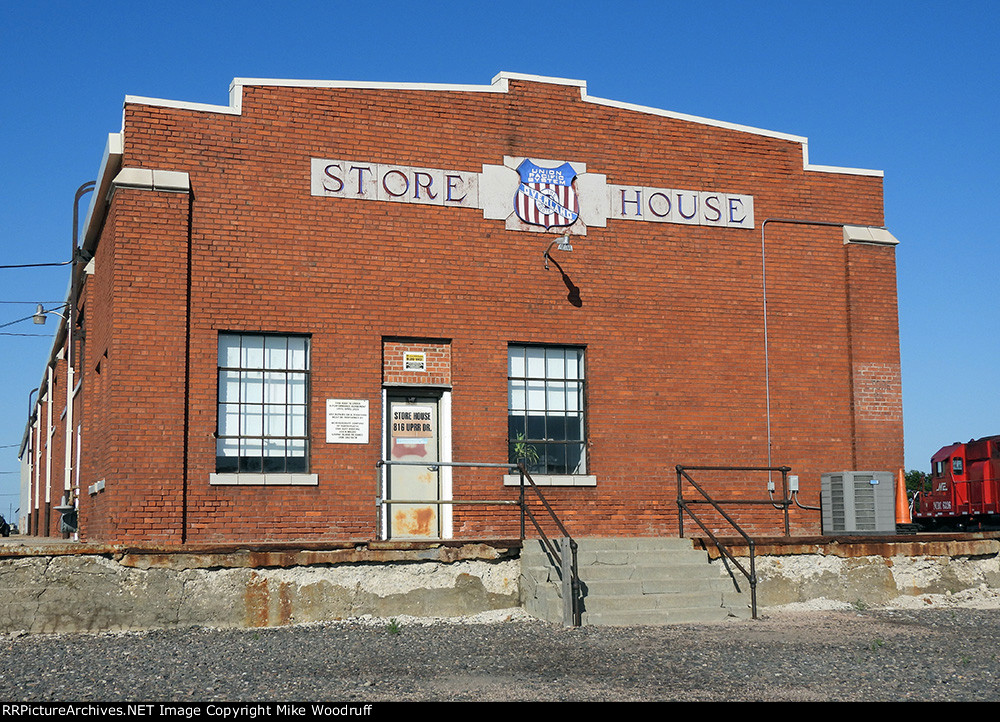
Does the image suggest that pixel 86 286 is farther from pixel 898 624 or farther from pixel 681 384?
pixel 898 624

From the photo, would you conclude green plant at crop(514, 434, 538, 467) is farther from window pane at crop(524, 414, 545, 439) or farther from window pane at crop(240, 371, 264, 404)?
window pane at crop(240, 371, 264, 404)

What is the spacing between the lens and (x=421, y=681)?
9070 millimetres

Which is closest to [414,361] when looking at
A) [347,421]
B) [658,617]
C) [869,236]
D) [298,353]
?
[347,421]

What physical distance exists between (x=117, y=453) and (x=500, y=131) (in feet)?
23.0

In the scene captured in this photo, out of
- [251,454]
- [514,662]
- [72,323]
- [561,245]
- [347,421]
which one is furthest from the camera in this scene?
[72,323]

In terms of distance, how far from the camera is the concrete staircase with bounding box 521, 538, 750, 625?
1246 centimetres

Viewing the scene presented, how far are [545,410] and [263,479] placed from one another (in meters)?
4.12

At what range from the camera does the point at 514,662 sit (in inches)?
390

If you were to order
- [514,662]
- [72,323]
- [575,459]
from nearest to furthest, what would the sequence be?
[514,662], [575,459], [72,323]

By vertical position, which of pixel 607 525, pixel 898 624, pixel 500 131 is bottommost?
pixel 898 624

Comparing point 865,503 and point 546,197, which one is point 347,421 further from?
point 865,503

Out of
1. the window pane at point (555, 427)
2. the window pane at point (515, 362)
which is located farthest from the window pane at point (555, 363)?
the window pane at point (555, 427)

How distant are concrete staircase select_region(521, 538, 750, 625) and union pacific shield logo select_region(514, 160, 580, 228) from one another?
4.94 metres
